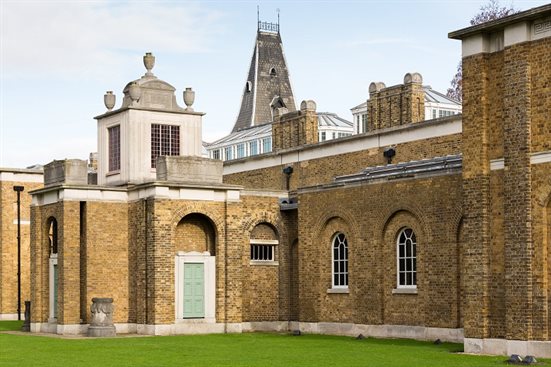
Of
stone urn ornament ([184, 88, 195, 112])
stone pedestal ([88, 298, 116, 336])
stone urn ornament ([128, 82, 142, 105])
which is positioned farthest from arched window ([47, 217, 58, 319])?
stone urn ornament ([184, 88, 195, 112])

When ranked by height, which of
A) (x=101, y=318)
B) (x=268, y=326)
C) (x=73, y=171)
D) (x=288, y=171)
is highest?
(x=288, y=171)

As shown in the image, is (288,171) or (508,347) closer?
(508,347)

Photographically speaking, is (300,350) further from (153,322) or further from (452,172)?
(153,322)

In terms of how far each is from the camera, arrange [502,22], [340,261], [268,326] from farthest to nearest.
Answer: [268,326]
[340,261]
[502,22]

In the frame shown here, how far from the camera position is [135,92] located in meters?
39.6

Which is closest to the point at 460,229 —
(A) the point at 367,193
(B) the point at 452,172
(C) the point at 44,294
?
(B) the point at 452,172

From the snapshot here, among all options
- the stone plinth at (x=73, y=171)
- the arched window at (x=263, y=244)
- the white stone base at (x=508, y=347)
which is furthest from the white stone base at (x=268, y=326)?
the white stone base at (x=508, y=347)

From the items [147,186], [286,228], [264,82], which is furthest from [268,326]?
[264,82]

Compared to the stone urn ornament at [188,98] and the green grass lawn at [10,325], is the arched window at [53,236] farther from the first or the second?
the stone urn ornament at [188,98]

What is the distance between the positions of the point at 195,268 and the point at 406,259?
832 centimetres

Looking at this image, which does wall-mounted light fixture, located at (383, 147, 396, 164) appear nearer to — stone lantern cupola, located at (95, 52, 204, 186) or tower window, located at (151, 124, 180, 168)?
stone lantern cupola, located at (95, 52, 204, 186)

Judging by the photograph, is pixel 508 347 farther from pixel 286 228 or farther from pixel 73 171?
pixel 73 171

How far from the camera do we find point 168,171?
37.5 meters

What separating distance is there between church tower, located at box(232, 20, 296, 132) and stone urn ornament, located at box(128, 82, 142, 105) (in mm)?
42308
